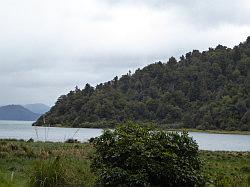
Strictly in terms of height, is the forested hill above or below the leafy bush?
above

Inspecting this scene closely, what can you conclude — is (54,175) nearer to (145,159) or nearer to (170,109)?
(145,159)

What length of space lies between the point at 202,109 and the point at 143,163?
540ft

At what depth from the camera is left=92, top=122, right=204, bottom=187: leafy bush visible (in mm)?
12984

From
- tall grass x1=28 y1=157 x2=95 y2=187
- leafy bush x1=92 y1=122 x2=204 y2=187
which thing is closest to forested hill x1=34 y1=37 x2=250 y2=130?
leafy bush x1=92 y1=122 x2=204 y2=187

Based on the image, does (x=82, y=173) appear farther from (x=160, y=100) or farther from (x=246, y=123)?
(x=160, y=100)

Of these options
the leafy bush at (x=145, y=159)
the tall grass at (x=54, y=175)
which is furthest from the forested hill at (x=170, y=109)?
the tall grass at (x=54, y=175)

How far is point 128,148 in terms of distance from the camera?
13.2m

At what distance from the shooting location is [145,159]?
13039 millimetres

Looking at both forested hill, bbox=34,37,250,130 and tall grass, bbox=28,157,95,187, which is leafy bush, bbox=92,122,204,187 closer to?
tall grass, bbox=28,157,95,187

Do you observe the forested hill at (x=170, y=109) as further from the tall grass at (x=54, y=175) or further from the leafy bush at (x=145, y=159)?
the tall grass at (x=54, y=175)

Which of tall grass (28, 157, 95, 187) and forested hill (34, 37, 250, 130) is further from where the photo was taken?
forested hill (34, 37, 250, 130)

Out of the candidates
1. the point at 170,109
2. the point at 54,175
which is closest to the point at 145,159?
the point at 54,175

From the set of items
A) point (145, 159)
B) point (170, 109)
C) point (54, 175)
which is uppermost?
point (170, 109)

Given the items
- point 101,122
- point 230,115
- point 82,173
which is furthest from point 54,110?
point 82,173
